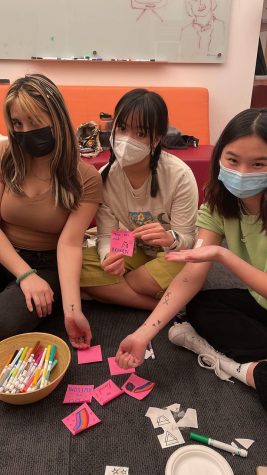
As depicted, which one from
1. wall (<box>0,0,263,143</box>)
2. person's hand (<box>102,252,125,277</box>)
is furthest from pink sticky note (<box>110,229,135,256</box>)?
wall (<box>0,0,263,143</box>)

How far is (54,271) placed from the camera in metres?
1.55

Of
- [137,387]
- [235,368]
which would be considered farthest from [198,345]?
[137,387]

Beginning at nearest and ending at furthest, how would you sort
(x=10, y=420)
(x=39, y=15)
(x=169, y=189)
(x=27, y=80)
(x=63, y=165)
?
(x=10, y=420) < (x=27, y=80) < (x=63, y=165) < (x=169, y=189) < (x=39, y=15)

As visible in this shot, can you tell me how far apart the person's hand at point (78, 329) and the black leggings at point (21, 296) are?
147 mm

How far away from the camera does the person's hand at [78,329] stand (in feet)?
4.39

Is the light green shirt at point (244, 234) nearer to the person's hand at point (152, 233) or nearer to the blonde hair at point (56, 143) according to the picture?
the person's hand at point (152, 233)

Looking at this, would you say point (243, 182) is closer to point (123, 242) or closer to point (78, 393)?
point (123, 242)

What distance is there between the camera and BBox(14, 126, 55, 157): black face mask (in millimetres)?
1281

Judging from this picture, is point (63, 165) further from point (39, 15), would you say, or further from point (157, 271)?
point (39, 15)

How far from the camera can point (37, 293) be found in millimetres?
1345

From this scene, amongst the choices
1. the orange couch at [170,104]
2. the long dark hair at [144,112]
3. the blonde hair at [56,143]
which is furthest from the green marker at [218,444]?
the orange couch at [170,104]

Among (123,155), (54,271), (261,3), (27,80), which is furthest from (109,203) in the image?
(261,3)

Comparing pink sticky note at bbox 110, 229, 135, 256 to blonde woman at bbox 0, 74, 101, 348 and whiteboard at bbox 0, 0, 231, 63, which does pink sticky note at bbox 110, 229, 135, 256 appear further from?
whiteboard at bbox 0, 0, 231, 63

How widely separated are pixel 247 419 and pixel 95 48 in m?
2.83
